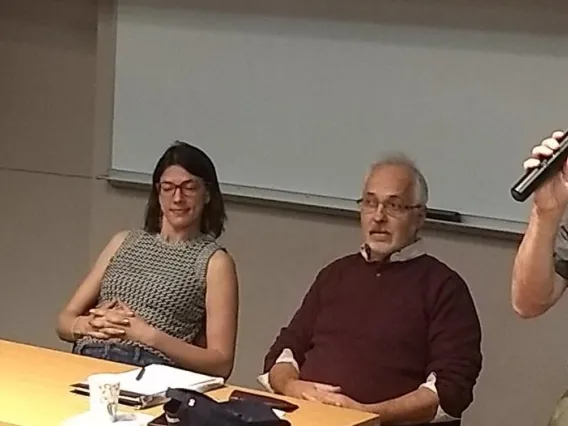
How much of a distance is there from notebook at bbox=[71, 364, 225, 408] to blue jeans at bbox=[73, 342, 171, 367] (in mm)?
449

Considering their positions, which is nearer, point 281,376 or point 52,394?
point 52,394

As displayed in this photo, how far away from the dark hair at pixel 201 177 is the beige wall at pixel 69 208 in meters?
0.80

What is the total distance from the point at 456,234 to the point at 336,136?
54cm

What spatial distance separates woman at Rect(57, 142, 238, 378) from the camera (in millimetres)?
3232

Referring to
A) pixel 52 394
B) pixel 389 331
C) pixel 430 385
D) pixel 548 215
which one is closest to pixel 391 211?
pixel 389 331

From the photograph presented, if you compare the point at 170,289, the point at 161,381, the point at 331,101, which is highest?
the point at 331,101

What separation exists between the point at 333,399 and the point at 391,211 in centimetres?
52

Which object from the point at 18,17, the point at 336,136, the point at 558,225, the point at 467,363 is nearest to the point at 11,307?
the point at 18,17

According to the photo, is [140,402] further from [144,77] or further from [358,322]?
[144,77]

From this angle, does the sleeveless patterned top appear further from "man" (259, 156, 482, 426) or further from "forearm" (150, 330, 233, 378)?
"man" (259, 156, 482, 426)

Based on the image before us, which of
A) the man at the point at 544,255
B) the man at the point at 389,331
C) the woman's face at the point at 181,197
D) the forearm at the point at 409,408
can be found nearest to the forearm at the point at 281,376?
the man at the point at 389,331

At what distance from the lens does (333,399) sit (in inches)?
117

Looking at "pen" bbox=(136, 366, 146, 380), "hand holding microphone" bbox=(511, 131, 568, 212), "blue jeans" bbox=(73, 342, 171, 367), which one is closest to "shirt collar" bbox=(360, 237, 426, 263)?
"blue jeans" bbox=(73, 342, 171, 367)

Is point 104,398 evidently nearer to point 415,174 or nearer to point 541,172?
point 541,172
